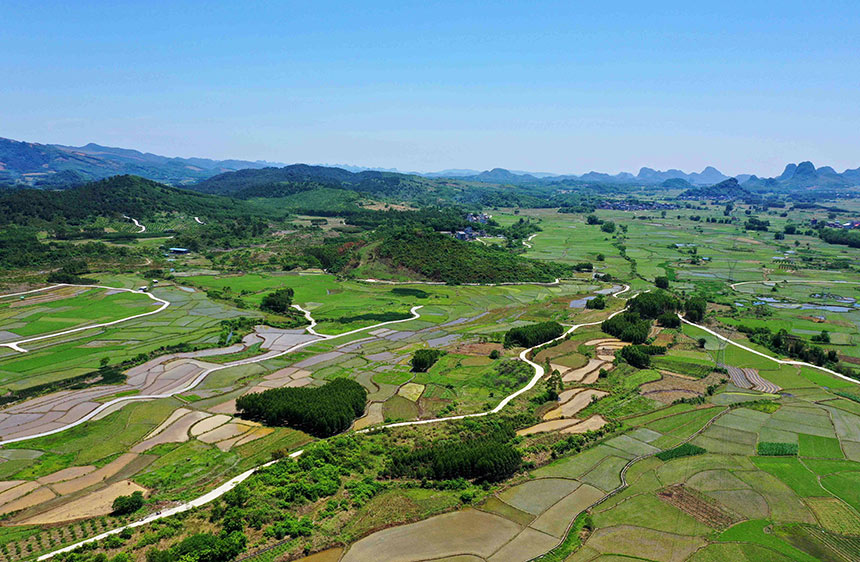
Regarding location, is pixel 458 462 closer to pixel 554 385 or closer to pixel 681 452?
pixel 681 452

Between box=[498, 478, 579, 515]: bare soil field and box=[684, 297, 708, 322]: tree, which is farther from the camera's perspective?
box=[684, 297, 708, 322]: tree

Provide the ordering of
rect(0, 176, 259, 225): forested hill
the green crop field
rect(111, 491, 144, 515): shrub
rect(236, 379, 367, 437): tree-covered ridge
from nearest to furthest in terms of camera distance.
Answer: rect(111, 491, 144, 515): shrub, rect(236, 379, 367, 437): tree-covered ridge, the green crop field, rect(0, 176, 259, 225): forested hill

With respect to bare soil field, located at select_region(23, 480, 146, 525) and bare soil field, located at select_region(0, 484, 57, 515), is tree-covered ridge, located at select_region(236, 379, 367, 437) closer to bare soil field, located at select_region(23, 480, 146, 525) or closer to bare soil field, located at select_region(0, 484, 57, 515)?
bare soil field, located at select_region(23, 480, 146, 525)

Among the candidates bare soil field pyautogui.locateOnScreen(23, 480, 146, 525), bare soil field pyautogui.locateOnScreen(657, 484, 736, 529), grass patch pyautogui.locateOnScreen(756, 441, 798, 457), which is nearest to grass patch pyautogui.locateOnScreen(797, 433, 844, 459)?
grass patch pyautogui.locateOnScreen(756, 441, 798, 457)

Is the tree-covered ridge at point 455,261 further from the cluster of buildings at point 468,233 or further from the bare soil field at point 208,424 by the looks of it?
the bare soil field at point 208,424

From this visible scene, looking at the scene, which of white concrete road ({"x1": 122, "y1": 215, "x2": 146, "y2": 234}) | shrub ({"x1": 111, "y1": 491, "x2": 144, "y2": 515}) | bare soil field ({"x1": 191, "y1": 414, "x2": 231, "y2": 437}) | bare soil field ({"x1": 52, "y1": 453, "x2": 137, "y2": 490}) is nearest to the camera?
shrub ({"x1": 111, "y1": 491, "x2": 144, "y2": 515})

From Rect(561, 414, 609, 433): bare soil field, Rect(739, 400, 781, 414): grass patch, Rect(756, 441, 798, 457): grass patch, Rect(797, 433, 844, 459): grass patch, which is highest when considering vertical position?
Rect(739, 400, 781, 414): grass patch

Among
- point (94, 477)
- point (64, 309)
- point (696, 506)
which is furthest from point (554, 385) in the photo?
point (64, 309)

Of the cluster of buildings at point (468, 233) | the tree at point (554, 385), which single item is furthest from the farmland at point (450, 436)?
the cluster of buildings at point (468, 233)
